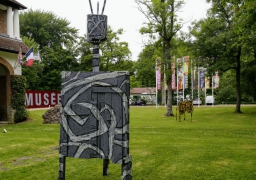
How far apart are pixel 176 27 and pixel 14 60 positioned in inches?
509

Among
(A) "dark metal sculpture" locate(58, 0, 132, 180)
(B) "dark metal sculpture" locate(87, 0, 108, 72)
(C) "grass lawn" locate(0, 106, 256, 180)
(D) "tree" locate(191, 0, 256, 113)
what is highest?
(D) "tree" locate(191, 0, 256, 113)

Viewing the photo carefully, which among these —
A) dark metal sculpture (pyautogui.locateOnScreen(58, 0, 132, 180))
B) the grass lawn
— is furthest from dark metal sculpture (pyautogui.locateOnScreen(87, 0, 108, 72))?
the grass lawn

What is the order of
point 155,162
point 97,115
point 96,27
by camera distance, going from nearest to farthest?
point 97,115, point 96,27, point 155,162

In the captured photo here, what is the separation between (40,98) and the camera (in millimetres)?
31984

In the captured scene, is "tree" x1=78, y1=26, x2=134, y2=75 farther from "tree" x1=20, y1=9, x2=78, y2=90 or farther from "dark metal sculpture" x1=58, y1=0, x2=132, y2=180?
"dark metal sculpture" x1=58, y1=0, x2=132, y2=180

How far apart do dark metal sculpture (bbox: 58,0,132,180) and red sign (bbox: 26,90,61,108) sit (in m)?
26.6

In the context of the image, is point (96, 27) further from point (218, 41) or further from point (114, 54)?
point (114, 54)

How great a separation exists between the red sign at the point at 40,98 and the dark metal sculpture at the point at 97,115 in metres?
26.6

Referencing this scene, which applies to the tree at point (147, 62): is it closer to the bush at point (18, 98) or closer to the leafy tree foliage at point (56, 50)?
the bush at point (18, 98)

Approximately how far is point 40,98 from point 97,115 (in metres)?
28.5

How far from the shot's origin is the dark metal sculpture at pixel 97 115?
4.73m

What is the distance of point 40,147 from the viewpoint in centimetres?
929

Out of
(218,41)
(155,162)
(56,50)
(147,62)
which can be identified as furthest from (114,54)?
(155,162)

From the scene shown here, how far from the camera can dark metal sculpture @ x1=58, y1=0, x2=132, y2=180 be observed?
186 inches
